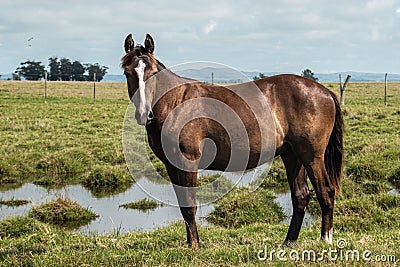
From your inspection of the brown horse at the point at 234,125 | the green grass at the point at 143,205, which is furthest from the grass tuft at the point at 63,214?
the brown horse at the point at 234,125

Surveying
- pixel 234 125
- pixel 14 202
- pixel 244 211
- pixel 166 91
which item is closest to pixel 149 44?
pixel 166 91

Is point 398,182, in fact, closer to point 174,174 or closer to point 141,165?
point 141,165

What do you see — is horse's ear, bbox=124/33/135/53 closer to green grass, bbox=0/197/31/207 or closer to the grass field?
the grass field

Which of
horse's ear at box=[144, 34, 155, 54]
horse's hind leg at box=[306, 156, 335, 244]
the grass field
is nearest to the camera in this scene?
the grass field

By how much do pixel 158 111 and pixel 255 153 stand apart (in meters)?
1.27

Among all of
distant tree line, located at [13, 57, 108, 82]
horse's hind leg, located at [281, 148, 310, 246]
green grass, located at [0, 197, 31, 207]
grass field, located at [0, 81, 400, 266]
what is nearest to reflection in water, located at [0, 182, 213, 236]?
green grass, located at [0, 197, 31, 207]

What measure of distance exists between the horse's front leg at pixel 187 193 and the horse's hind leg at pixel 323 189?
4.74 feet

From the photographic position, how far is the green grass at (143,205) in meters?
9.45

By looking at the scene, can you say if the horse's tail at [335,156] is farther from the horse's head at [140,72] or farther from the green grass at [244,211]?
the green grass at [244,211]

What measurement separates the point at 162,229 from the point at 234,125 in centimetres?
237

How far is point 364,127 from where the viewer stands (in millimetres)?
16141

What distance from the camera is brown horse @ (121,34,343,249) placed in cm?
527

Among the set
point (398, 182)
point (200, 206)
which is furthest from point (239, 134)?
point (398, 182)

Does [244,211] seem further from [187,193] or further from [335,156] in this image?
[187,193]
